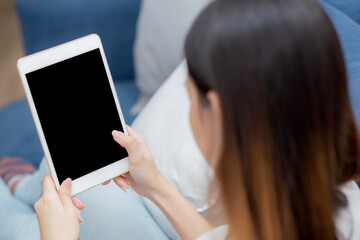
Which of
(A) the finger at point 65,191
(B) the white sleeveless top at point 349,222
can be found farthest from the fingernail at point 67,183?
(B) the white sleeveless top at point 349,222

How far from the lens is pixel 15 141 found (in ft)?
3.86

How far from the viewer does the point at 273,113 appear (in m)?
0.53

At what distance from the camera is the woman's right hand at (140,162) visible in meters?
0.74

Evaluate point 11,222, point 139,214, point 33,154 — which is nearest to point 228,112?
point 139,214

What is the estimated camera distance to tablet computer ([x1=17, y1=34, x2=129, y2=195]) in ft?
2.30

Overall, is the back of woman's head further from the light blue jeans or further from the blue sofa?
the blue sofa

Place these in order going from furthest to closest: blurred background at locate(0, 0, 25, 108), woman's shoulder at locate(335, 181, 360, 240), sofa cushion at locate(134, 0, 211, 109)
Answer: blurred background at locate(0, 0, 25, 108)
sofa cushion at locate(134, 0, 211, 109)
woman's shoulder at locate(335, 181, 360, 240)

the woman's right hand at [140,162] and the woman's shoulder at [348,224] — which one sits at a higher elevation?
the woman's right hand at [140,162]

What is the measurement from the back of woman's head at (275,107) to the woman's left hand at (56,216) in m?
0.25

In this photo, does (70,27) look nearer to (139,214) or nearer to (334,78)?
(139,214)

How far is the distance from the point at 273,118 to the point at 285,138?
0.03m

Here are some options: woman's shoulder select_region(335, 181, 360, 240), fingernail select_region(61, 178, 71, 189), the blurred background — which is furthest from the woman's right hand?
the blurred background

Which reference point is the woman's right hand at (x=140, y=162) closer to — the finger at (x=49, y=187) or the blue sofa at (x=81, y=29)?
the finger at (x=49, y=187)

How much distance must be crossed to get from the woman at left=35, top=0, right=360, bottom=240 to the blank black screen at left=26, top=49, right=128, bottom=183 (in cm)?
19
